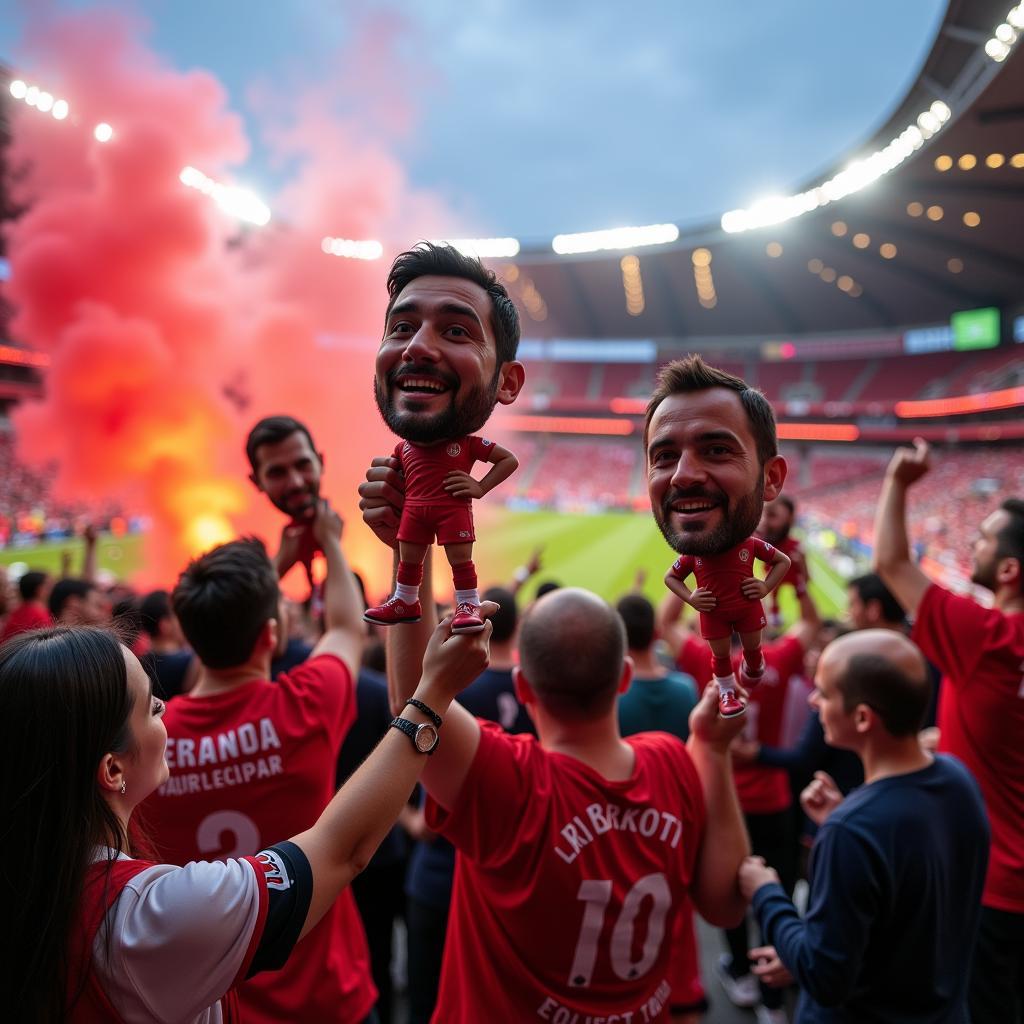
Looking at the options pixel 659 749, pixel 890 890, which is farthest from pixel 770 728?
pixel 659 749

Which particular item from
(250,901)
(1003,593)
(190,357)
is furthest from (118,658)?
(190,357)

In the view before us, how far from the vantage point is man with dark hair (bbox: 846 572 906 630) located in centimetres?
451

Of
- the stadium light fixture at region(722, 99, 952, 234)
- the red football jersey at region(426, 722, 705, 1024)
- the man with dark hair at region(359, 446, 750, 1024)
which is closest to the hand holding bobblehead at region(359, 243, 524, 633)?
the man with dark hair at region(359, 446, 750, 1024)

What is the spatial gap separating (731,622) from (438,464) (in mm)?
630

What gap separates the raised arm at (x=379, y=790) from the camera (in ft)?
5.06

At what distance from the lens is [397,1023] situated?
4.36 meters

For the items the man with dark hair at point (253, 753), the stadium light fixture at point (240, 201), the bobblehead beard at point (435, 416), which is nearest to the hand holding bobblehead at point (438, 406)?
the bobblehead beard at point (435, 416)

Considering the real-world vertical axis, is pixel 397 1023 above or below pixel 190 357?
below

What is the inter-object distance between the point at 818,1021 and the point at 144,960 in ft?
7.24

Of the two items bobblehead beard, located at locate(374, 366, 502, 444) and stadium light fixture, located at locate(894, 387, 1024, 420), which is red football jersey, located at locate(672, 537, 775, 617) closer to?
bobblehead beard, located at locate(374, 366, 502, 444)

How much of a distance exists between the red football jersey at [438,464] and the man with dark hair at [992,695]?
2168 mm

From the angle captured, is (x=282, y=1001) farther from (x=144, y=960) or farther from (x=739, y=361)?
(x=739, y=361)

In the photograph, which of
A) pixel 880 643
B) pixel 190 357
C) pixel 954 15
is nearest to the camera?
pixel 880 643

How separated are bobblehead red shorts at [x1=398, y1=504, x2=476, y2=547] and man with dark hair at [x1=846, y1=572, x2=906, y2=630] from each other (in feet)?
12.8
